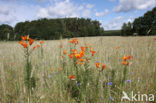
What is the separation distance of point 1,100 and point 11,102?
11 cm

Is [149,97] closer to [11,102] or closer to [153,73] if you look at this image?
[153,73]

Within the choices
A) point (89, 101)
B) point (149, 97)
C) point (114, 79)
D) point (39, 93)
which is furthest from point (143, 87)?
point (39, 93)

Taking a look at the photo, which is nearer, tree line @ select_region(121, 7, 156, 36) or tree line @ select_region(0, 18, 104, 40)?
tree line @ select_region(0, 18, 104, 40)

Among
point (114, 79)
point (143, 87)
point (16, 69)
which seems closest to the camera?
point (143, 87)

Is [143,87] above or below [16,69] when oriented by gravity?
below

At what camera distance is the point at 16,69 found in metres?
1.97

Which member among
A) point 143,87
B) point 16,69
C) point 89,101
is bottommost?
point 89,101

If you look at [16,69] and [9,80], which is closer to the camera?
[9,80]

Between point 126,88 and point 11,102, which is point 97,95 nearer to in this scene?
point 126,88

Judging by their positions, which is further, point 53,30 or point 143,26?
point 53,30

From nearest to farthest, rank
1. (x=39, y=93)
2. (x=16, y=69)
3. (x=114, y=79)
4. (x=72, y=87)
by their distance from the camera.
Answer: (x=39, y=93) < (x=72, y=87) < (x=114, y=79) < (x=16, y=69)

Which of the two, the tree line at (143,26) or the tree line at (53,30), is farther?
the tree line at (143,26)

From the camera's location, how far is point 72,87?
5.07 ft

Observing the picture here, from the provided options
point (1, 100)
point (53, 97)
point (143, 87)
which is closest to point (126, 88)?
point (143, 87)
